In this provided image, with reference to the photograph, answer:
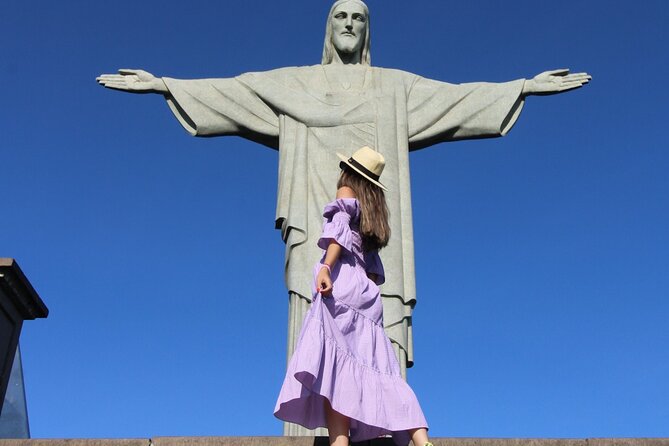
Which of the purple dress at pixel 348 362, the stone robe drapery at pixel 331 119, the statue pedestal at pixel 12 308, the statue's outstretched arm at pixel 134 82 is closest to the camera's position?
the purple dress at pixel 348 362

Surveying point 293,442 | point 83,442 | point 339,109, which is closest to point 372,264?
point 293,442

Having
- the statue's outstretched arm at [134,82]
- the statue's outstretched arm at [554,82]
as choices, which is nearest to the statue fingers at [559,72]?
the statue's outstretched arm at [554,82]

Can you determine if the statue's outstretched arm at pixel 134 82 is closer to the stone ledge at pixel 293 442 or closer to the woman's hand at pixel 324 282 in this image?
the stone ledge at pixel 293 442

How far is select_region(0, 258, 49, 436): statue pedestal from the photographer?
25.3 feet

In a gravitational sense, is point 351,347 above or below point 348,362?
above

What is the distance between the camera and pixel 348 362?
5133 mm

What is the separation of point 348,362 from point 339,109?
478 cm

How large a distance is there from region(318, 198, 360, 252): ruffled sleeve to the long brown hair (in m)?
0.08

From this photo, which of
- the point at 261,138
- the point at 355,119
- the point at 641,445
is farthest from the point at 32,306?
the point at 641,445

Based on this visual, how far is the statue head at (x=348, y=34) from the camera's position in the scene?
395 inches

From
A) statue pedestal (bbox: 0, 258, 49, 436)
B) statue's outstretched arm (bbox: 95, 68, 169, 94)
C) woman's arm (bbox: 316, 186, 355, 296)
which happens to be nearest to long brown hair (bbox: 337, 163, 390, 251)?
woman's arm (bbox: 316, 186, 355, 296)

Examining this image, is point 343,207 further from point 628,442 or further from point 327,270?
point 628,442

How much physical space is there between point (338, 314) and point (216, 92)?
16.8 ft

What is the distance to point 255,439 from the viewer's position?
557cm
